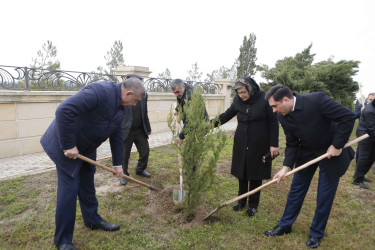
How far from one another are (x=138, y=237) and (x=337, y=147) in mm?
2527

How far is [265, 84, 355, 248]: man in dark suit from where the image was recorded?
8.75ft

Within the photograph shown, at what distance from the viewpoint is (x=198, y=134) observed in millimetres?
3006

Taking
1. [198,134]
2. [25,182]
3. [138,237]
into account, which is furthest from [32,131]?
[198,134]

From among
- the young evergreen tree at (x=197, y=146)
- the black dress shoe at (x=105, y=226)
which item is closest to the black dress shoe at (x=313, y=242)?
the young evergreen tree at (x=197, y=146)

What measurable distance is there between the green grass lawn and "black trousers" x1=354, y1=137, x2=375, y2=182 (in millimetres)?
448

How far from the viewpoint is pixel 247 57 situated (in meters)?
20.7

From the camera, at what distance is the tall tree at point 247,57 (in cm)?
2055

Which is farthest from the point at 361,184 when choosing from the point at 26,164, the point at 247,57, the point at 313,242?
the point at 247,57

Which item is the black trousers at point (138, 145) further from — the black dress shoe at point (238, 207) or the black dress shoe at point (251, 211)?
the black dress shoe at point (251, 211)

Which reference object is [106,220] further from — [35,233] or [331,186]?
[331,186]

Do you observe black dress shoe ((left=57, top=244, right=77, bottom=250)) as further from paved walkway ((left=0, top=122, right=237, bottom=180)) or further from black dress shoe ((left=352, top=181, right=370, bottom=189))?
black dress shoe ((left=352, top=181, right=370, bottom=189))

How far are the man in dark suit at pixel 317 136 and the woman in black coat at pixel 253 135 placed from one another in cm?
35

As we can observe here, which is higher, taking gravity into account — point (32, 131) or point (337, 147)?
point (337, 147)

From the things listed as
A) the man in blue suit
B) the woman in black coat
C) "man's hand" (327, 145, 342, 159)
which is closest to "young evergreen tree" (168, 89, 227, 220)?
the woman in black coat
